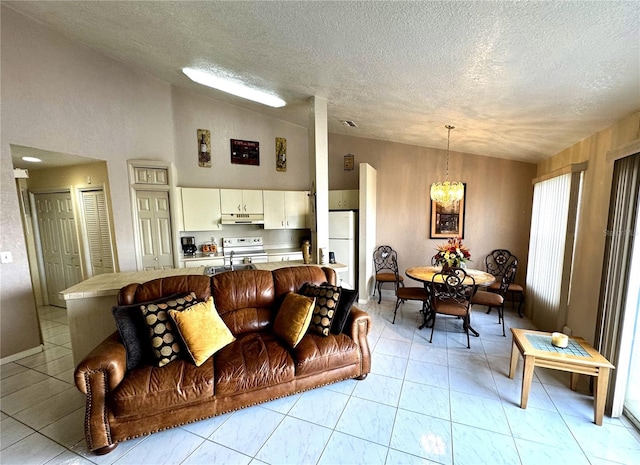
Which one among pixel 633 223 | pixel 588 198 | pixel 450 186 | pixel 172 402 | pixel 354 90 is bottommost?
pixel 172 402

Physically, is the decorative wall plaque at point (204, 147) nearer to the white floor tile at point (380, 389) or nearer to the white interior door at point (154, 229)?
the white interior door at point (154, 229)

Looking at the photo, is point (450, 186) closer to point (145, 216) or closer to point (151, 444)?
point (151, 444)

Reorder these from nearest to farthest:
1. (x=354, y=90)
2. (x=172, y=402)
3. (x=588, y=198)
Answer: (x=172, y=402) < (x=588, y=198) < (x=354, y=90)

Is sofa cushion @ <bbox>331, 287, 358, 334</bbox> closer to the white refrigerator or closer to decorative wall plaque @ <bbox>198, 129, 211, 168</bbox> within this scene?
the white refrigerator

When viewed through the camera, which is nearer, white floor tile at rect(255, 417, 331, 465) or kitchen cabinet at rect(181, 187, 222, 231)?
white floor tile at rect(255, 417, 331, 465)

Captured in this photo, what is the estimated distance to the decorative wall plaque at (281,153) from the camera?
199 inches

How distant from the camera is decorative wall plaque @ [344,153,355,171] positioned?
5020mm

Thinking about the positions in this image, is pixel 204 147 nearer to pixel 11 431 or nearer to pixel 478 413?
pixel 11 431

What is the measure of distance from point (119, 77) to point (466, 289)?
554 cm

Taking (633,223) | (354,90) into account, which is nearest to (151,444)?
(354,90)

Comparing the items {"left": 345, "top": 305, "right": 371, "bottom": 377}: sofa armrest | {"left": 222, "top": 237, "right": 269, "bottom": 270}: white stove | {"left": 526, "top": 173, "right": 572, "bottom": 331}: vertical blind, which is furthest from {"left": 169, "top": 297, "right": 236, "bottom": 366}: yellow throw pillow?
{"left": 526, "top": 173, "right": 572, "bottom": 331}: vertical blind

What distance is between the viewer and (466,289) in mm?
3219

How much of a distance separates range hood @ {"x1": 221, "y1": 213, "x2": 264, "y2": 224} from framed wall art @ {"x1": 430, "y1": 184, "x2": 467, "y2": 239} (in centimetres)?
322

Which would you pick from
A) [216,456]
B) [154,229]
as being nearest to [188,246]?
[154,229]
